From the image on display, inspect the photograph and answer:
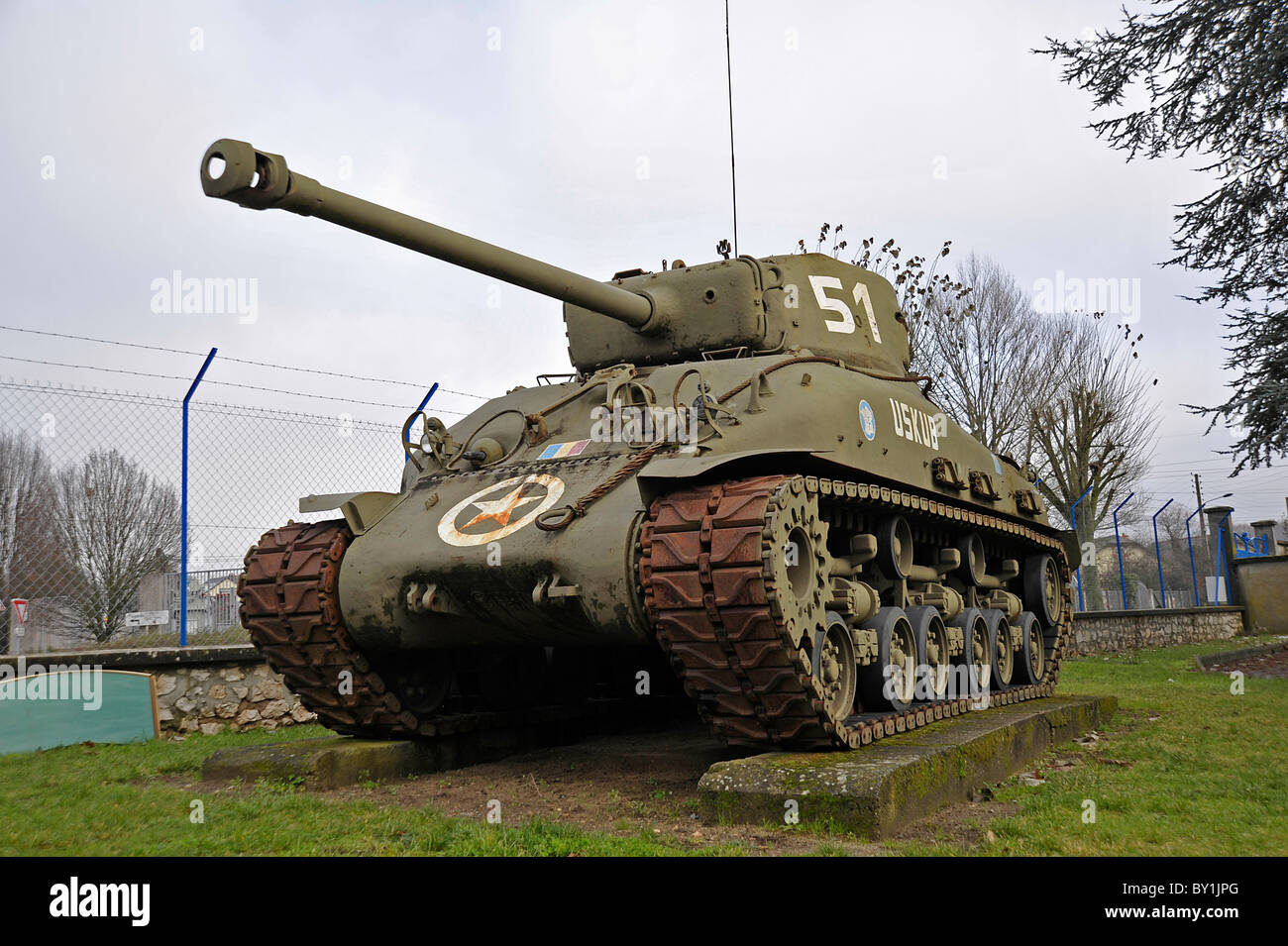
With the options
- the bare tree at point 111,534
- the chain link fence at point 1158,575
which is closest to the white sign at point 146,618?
the bare tree at point 111,534

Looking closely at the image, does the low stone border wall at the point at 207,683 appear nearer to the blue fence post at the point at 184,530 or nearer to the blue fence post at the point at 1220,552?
the blue fence post at the point at 184,530

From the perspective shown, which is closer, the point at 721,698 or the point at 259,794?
the point at 721,698

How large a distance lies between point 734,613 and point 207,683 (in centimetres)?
618

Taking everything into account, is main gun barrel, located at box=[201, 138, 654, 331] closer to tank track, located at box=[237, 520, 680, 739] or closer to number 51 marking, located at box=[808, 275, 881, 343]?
number 51 marking, located at box=[808, 275, 881, 343]

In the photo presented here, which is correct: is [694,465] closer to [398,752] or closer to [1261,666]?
[398,752]

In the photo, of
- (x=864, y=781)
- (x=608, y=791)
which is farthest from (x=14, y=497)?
(x=864, y=781)

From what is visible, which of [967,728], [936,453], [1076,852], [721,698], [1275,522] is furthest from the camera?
[1275,522]

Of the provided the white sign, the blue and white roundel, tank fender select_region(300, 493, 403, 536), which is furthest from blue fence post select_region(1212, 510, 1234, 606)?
the white sign

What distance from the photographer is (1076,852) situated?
5074 millimetres

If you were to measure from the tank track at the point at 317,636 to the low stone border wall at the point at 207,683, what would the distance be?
87.6 inches

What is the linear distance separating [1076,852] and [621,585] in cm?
267

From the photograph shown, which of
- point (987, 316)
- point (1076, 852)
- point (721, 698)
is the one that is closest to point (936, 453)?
point (721, 698)

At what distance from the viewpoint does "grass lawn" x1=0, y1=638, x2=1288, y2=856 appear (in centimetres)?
525
